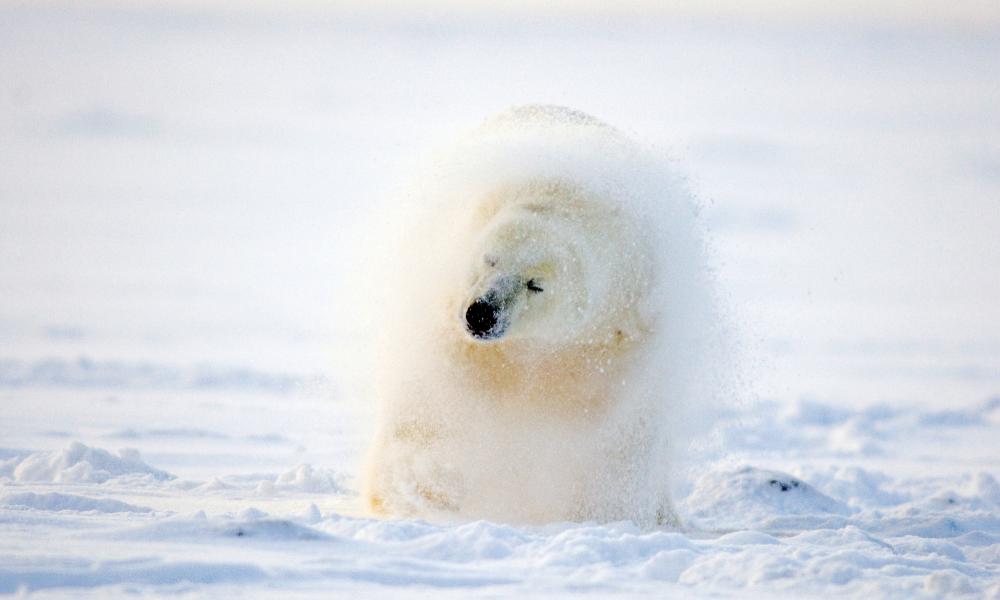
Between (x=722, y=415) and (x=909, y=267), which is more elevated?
(x=909, y=267)

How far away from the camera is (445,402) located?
590 cm

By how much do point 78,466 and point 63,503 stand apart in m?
1.12

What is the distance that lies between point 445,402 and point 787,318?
12.3m

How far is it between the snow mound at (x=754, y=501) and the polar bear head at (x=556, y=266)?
121 cm

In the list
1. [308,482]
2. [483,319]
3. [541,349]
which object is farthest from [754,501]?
[483,319]

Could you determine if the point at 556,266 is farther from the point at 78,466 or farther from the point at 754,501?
the point at 78,466

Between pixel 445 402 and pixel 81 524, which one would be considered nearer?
pixel 81 524

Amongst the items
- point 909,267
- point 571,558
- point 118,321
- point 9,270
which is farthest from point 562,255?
point 909,267

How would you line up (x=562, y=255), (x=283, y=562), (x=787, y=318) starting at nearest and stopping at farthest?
1. (x=283, y=562)
2. (x=562, y=255)
3. (x=787, y=318)

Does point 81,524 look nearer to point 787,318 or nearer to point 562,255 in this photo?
point 562,255

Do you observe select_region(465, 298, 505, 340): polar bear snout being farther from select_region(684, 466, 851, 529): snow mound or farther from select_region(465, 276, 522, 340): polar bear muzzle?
select_region(684, 466, 851, 529): snow mound

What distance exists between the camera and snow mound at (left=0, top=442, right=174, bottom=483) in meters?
6.08

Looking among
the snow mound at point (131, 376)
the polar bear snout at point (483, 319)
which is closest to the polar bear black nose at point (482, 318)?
the polar bear snout at point (483, 319)

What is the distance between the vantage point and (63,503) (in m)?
5.09
